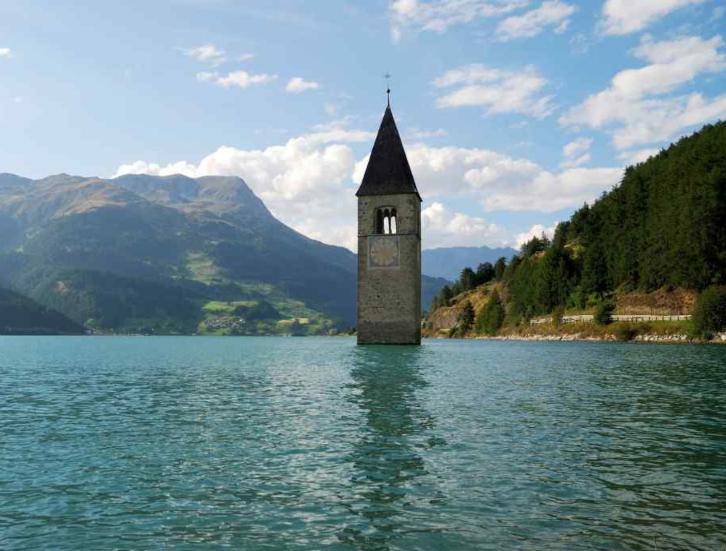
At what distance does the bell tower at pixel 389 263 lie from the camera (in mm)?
80562

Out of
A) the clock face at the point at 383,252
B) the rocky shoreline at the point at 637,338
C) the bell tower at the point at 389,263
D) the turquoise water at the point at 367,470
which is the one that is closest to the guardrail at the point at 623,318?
the rocky shoreline at the point at 637,338

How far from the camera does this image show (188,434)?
1997 centimetres

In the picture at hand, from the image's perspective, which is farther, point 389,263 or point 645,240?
point 645,240

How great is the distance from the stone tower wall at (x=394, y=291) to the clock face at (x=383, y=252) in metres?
0.17

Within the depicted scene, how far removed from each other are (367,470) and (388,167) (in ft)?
237

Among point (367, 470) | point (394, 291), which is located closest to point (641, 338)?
point (394, 291)

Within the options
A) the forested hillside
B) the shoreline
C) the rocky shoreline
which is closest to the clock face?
the shoreline

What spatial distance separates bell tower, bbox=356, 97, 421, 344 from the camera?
8056cm

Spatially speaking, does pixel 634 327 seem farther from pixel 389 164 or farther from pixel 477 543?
pixel 477 543

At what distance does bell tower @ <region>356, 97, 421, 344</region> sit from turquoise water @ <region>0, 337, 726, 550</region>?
164 feet

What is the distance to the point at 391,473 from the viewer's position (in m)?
14.7

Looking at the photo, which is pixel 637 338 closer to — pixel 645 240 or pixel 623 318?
pixel 623 318

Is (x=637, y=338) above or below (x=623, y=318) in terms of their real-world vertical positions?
below

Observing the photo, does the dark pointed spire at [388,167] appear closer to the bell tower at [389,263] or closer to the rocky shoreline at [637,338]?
the bell tower at [389,263]
